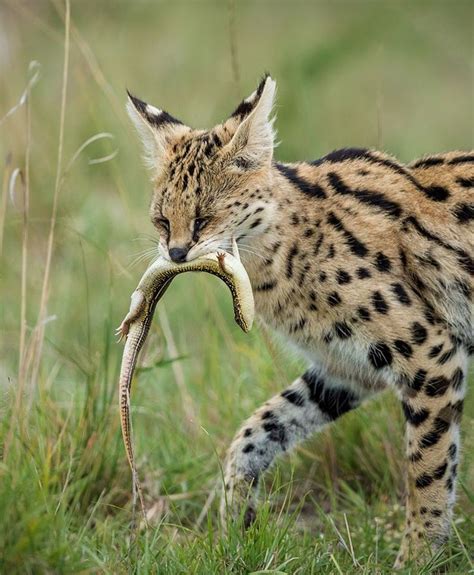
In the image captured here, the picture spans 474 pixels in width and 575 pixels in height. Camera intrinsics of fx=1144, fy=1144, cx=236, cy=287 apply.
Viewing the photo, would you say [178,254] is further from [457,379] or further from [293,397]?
[457,379]

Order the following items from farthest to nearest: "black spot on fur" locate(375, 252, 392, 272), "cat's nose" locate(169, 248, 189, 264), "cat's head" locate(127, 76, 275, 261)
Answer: "black spot on fur" locate(375, 252, 392, 272), "cat's head" locate(127, 76, 275, 261), "cat's nose" locate(169, 248, 189, 264)

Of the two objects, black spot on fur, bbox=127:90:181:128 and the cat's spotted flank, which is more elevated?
black spot on fur, bbox=127:90:181:128

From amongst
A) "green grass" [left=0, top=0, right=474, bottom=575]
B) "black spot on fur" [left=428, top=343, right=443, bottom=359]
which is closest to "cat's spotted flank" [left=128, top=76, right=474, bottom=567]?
"black spot on fur" [left=428, top=343, right=443, bottom=359]

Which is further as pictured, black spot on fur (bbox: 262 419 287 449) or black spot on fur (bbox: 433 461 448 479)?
black spot on fur (bbox: 262 419 287 449)

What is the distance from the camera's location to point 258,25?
1437 centimetres

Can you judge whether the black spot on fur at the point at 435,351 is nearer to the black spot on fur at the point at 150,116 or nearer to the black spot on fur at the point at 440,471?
the black spot on fur at the point at 440,471

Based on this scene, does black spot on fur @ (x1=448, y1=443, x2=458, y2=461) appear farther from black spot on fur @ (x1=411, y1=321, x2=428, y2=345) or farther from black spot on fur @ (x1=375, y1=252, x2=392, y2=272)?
Result: black spot on fur @ (x1=375, y1=252, x2=392, y2=272)

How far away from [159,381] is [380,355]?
1953 mm

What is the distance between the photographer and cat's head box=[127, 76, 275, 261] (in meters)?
4.67

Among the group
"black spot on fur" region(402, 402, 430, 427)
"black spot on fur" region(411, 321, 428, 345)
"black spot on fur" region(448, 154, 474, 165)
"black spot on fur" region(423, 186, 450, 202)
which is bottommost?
"black spot on fur" region(402, 402, 430, 427)

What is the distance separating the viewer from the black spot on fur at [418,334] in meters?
4.77

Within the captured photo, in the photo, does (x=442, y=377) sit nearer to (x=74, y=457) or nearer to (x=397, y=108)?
(x=74, y=457)

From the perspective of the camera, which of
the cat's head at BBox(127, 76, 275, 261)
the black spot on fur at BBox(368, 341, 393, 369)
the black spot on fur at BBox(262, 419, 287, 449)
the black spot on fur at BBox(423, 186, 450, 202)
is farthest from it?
the black spot on fur at BBox(262, 419, 287, 449)

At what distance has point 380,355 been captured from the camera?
4828 millimetres
